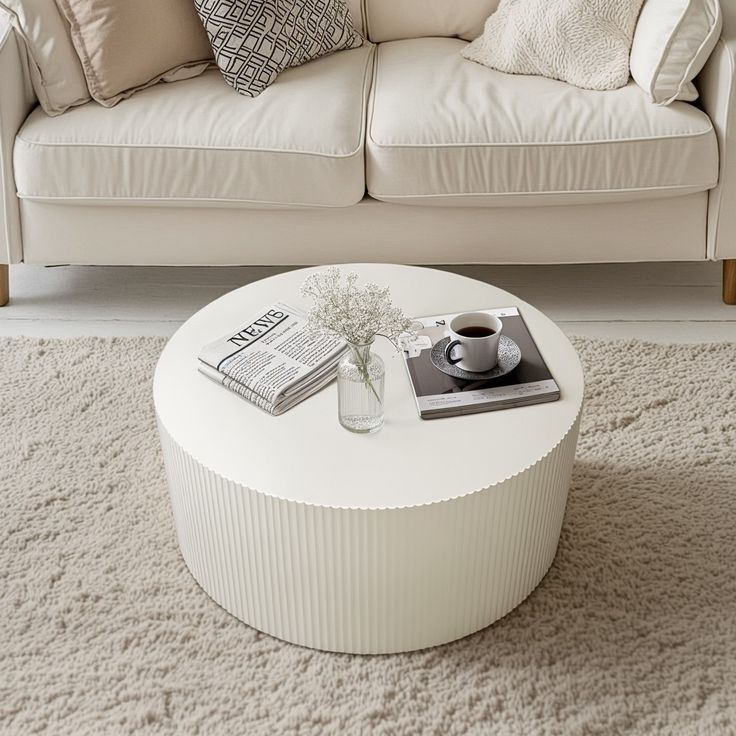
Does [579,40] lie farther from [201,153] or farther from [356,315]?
[356,315]

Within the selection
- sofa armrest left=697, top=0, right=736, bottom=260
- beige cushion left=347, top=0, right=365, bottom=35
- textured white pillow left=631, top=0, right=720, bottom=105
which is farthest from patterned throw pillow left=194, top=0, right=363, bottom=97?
sofa armrest left=697, top=0, right=736, bottom=260

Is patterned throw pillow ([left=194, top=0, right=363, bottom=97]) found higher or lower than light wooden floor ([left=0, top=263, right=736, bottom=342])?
higher

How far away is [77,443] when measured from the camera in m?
2.32

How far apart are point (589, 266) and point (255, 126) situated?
1.10 meters

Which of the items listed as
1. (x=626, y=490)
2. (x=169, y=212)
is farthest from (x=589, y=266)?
(x=169, y=212)

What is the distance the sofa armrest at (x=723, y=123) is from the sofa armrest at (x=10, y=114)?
1774 mm

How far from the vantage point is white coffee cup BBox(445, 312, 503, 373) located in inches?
70.8

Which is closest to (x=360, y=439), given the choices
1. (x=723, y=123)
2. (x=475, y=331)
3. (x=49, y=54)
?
(x=475, y=331)

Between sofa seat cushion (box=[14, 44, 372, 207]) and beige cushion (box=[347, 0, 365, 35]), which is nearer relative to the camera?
sofa seat cushion (box=[14, 44, 372, 207])

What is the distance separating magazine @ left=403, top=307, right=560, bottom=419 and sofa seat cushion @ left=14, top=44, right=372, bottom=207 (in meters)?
0.78

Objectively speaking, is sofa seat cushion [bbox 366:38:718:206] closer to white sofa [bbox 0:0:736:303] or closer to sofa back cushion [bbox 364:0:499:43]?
white sofa [bbox 0:0:736:303]

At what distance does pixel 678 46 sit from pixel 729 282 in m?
0.67

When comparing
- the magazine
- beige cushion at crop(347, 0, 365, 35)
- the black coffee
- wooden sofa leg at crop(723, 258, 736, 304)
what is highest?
beige cushion at crop(347, 0, 365, 35)

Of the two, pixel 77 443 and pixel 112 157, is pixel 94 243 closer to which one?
pixel 112 157
